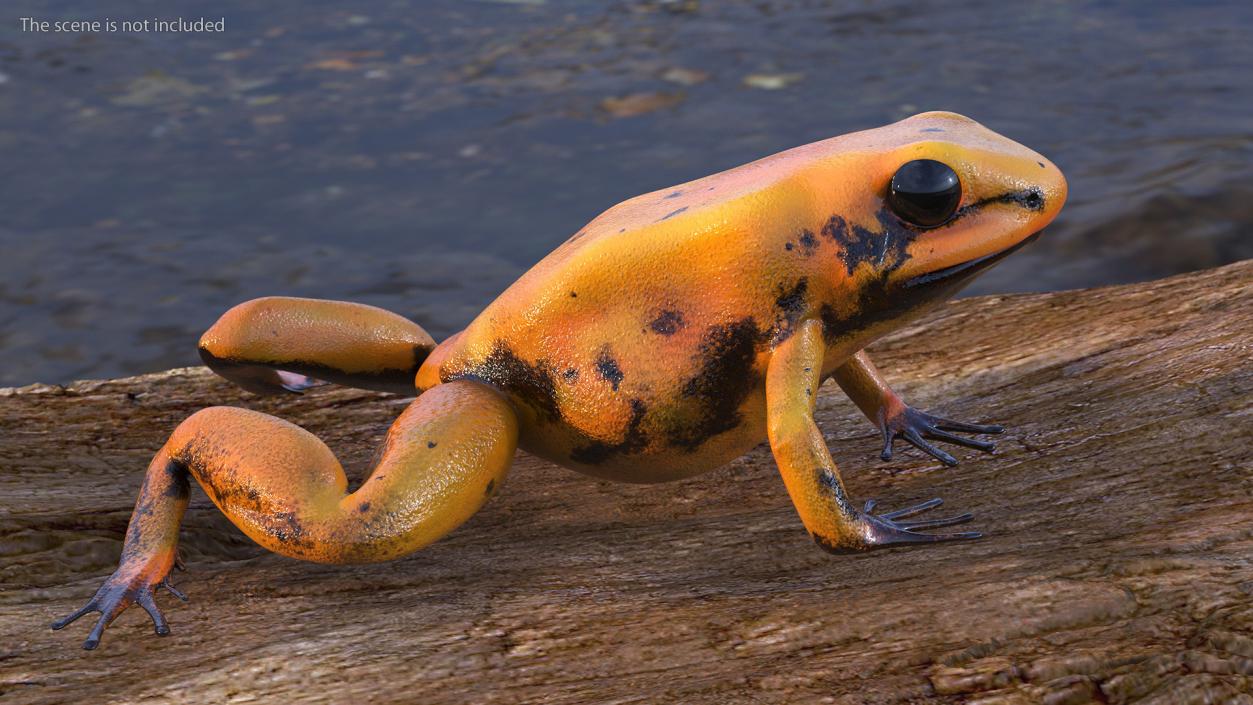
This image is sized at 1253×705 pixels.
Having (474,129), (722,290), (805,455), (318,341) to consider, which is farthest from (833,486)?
(474,129)

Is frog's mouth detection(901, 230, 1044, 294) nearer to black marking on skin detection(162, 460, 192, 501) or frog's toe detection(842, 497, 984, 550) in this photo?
frog's toe detection(842, 497, 984, 550)

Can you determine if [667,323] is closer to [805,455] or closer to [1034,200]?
[805,455]

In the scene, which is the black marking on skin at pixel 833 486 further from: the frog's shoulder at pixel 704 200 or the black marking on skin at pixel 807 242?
the frog's shoulder at pixel 704 200

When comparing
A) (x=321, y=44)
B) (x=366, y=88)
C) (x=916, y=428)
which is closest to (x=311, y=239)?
(x=366, y=88)

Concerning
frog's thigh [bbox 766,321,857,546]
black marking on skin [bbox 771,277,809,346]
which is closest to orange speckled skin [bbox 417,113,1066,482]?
black marking on skin [bbox 771,277,809,346]

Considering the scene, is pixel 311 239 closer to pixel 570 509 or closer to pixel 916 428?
pixel 570 509

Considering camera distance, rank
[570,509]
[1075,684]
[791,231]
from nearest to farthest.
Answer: [1075,684]
[791,231]
[570,509]
